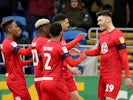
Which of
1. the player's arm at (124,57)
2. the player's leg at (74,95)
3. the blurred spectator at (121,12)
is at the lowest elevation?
the player's leg at (74,95)

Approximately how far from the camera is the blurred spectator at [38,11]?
20484 mm

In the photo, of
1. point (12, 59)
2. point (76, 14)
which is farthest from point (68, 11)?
point (12, 59)

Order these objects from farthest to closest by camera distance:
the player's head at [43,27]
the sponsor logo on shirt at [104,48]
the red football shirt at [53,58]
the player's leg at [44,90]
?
1. the player's head at [43,27]
2. the sponsor logo on shirt at [104,48]
3. the player's leg at [44,90]
4. the red football shirt at [53,58]

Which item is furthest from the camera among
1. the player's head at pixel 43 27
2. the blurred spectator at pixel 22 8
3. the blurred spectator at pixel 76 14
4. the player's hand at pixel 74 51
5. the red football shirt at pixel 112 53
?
the blurred spectator at pixel 22 8

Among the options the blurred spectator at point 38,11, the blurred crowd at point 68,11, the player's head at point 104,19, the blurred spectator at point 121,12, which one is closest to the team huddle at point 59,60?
the player's head at point 104,19

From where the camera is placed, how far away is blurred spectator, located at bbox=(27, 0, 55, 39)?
2048cm

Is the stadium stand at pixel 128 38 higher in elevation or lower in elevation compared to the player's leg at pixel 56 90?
higher

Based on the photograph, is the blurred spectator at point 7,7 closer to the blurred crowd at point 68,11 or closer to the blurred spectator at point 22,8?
the blurred crowd at point 68,11

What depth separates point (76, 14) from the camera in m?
20.4

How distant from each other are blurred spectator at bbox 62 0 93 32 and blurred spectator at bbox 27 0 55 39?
1.23ft

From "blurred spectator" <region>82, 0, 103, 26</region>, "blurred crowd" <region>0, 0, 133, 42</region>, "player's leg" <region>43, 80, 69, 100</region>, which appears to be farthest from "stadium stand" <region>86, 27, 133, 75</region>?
"player's leg" <region>43, 80, 69, 100</region>

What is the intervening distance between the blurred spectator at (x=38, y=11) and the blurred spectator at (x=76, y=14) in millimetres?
374

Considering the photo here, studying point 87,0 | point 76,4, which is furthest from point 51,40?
point 87,0

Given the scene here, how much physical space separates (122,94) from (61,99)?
3035 millimetres
